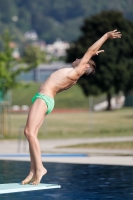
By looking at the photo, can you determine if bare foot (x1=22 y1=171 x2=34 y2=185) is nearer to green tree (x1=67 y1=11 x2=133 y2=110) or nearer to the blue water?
the blue water

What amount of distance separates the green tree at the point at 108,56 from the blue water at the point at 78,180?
225 ft

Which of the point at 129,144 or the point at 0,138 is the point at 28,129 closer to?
the point at 129,144

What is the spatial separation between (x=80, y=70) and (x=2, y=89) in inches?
916

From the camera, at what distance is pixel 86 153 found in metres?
22.2

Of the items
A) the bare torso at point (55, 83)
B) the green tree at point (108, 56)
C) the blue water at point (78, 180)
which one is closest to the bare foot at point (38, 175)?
the blue water at point (78, 180)

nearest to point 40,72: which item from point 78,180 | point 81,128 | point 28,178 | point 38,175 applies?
point 81,128

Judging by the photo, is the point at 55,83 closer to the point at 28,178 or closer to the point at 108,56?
the point at 28,178

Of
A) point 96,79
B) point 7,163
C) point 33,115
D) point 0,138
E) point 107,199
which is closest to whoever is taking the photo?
point 33,115

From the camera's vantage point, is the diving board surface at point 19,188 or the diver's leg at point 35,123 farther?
the diver's leg at point 35,123

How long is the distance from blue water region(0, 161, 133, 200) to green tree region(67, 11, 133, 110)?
68.7 meters

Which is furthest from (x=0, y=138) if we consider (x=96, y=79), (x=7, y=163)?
(x=96, y=79)

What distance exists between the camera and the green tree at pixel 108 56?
8781 centimetres

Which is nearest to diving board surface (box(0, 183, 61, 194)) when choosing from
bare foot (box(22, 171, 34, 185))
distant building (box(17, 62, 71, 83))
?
bare foot (box(22, 171, 34, 185))

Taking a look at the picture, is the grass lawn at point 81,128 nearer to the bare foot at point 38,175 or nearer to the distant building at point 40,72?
the bare foot at point 38,175
